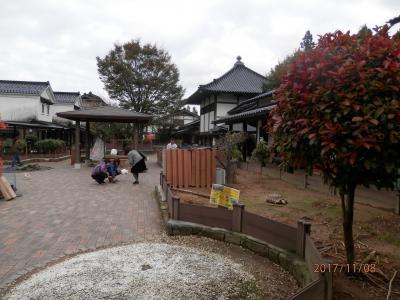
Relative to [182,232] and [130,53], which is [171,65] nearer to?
[130,53]

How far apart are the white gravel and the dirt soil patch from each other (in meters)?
1.19

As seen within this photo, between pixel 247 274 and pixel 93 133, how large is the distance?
29387mm

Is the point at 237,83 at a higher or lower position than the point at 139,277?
higher

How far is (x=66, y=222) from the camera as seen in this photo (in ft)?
21.1

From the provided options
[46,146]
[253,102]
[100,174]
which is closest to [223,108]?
[253,102]

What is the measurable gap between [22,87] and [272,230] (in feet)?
95.3

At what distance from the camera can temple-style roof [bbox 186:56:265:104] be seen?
23.4 meters

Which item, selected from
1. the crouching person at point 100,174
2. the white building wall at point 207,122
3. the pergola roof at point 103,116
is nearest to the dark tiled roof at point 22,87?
the pergola roof at point 103,116

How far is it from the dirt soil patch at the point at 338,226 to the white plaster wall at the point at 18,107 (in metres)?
22.8

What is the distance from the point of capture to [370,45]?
2.91 m

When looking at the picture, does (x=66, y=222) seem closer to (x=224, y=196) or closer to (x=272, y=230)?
(x=224, y=196)

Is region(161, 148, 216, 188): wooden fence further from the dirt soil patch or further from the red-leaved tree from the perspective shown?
the red-leaved tree

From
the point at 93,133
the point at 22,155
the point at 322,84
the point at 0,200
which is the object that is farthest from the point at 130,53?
the point at 322,84
